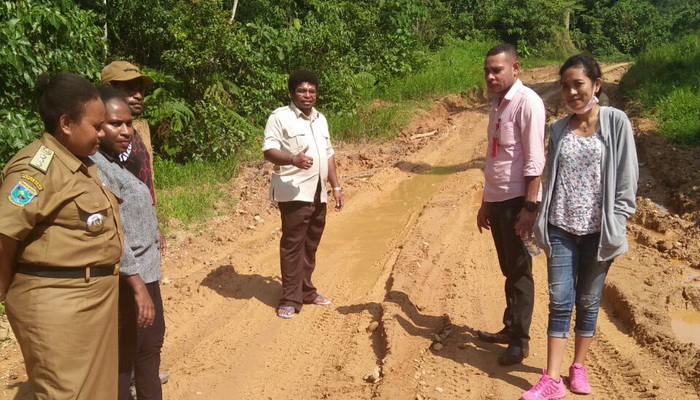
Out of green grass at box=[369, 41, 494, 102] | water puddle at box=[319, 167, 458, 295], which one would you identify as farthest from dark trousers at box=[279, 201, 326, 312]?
green grass at box=[369, 41, 494, 102]

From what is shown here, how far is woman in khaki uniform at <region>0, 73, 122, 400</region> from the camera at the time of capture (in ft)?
7.83

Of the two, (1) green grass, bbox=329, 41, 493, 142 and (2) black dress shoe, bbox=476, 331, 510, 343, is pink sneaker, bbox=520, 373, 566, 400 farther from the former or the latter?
(1) green grass, bbox=329, 41, 493, 142

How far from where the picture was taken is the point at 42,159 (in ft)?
7.93

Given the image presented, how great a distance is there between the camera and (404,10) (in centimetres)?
1728

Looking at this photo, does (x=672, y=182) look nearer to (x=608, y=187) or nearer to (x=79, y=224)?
(x=608, y=187)

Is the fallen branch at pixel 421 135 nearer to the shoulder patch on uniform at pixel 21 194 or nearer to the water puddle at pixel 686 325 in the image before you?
the water puddle at pixel 686 325

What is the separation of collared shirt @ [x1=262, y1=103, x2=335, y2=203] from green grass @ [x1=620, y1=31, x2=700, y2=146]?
22.1 feet

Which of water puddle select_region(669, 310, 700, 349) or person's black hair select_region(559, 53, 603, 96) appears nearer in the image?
person's black hair select_region(559, 53, 603, 96)

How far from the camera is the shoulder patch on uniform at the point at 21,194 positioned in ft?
7.66

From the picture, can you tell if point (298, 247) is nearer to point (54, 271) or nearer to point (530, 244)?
point (530, 244)

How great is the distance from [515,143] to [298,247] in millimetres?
1924

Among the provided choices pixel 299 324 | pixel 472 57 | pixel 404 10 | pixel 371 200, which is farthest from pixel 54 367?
pixel 472 57

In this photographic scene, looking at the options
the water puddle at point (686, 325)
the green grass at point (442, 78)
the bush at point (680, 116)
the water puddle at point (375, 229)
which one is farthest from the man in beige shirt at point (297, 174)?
the green grass at point (442, 78)

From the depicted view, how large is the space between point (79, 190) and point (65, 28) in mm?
4689
